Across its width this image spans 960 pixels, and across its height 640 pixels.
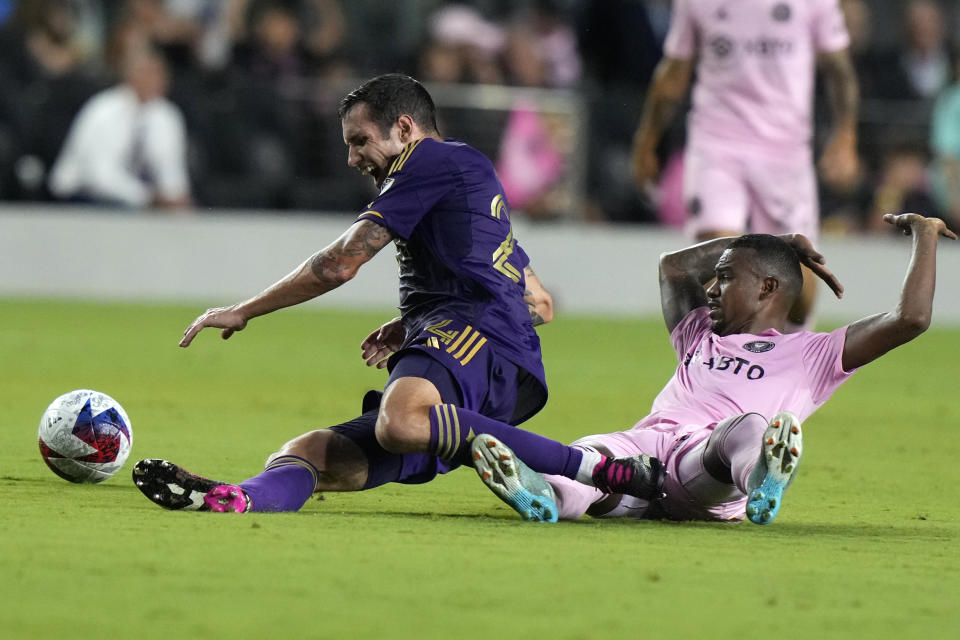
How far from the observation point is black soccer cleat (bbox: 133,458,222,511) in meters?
4.93

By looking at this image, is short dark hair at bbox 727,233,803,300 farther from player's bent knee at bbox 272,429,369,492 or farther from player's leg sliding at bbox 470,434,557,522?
player's bent knee at bbox 272,429,369,492

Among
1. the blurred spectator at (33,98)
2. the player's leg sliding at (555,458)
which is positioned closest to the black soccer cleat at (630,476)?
the player's leg sliding at (555,458)

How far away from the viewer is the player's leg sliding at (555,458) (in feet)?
16.6

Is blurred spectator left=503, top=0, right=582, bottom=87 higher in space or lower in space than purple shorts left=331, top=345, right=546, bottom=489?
higher

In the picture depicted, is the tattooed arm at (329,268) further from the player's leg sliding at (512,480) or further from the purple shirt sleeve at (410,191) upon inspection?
the player's leg sliding at (512,480)

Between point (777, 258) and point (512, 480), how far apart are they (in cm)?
143

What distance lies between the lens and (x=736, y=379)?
221 inches

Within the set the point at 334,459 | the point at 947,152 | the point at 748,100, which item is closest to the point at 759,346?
the point at 334,459

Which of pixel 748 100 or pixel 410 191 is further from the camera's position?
pixel 748 100

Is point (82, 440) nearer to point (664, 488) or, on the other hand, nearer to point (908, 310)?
point (664, 488)

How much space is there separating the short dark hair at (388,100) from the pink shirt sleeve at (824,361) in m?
1.54

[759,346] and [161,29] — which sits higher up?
[161,29]

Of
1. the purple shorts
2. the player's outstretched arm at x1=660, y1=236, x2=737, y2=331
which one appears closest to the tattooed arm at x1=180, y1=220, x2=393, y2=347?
the purple shorts

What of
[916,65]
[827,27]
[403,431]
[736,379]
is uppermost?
[827,27]
